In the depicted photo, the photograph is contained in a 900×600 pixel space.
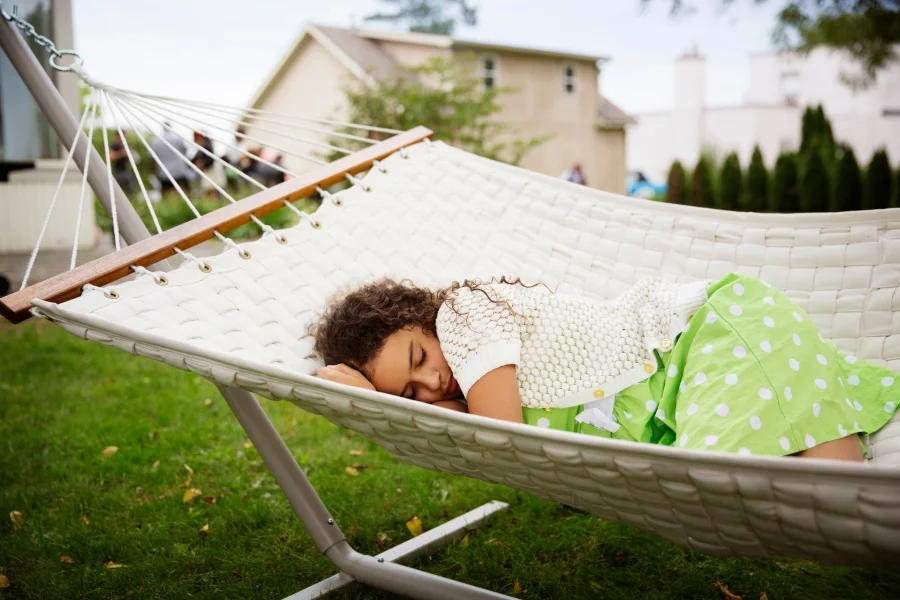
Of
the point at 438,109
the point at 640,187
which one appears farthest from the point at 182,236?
the point at 640,187

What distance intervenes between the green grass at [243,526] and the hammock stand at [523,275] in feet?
0.62

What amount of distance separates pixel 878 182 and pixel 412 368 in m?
10.7

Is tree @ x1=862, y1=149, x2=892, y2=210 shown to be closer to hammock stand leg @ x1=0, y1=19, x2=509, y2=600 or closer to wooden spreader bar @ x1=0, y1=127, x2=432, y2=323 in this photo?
wooden spreader bar @ x1=0, y1=127, x2=432, y2=323

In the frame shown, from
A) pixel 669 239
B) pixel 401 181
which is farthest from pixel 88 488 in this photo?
pixel 669 239

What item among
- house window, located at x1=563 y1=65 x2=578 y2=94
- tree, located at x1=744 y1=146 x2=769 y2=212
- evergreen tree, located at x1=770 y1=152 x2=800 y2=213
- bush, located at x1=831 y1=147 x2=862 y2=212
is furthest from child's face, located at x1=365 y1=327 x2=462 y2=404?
house window, located at x1=563 y1=65 x2=578 y2=94

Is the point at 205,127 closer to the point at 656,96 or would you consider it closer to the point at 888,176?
the point at 888,176

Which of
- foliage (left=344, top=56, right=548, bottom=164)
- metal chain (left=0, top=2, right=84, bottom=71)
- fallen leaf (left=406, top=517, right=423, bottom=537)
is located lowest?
fallen leaf (left=406, top=517, right=423, bottom=537)

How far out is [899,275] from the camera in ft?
5.53

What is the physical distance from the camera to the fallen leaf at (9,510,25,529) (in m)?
2.16

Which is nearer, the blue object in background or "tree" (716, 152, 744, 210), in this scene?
"tree" (716, 152, 744, 210)

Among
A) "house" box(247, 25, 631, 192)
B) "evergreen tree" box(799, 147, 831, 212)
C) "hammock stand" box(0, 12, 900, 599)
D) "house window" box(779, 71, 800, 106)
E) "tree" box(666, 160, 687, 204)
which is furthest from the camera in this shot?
"house window" box(779, 71, 800, 106)

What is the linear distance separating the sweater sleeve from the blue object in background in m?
20.0

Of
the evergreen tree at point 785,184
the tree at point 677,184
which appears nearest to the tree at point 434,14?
the tree at point 677,184

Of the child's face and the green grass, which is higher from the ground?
the child's face
